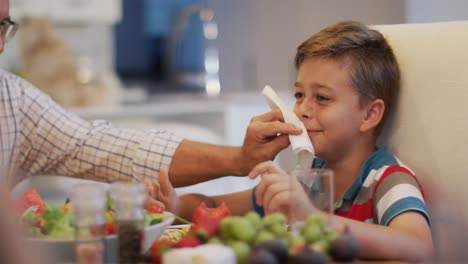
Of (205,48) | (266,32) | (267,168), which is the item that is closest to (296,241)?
Answer: (267,168)

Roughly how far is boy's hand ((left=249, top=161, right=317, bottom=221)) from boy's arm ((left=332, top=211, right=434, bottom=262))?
0.19 ft

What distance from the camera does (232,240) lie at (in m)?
1.03

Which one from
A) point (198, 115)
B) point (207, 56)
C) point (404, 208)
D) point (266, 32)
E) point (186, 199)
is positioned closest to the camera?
point (404, 208)

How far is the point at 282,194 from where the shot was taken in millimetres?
1199

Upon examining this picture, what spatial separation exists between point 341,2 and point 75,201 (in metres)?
3.53

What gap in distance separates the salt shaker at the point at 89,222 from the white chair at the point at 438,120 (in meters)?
0.78

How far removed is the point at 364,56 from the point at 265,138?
0.26m

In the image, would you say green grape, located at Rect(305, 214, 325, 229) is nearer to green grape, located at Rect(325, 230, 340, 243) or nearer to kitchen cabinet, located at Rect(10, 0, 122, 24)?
green grape, located at Rect(325, 230, 340, 243)

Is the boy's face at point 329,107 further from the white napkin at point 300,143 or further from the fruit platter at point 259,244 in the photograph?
the fruit platter at point 259,244

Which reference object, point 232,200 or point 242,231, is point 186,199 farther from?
point 242,231

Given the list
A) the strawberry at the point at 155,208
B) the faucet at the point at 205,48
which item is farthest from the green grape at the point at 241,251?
the faucet at the point at 205,48

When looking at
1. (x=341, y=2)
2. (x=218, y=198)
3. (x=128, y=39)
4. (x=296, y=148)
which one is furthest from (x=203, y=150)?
(x=128, y=39)

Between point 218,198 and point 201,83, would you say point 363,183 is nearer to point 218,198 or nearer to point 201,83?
point 218,198

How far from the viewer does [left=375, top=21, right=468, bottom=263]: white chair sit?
5.08 ft
